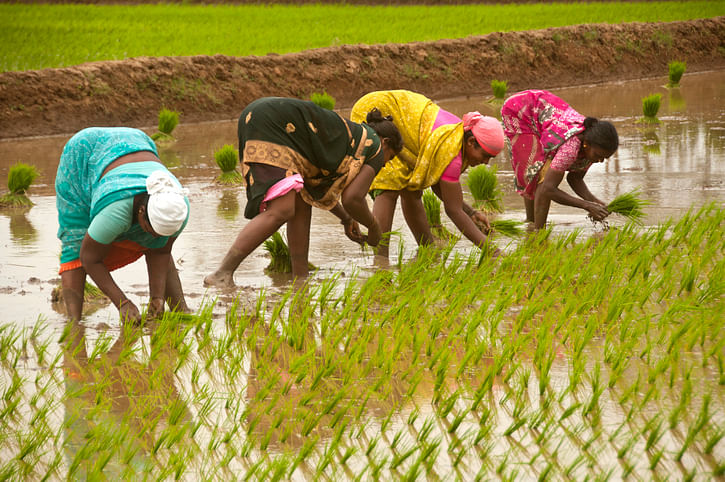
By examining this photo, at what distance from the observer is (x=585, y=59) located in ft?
54.1

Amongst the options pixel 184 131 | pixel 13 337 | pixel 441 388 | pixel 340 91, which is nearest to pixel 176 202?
pixel 13 337

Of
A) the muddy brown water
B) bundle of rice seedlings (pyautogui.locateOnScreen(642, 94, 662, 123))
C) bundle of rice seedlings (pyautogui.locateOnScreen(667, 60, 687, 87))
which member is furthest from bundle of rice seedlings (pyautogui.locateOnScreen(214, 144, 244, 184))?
bundle of rice seedlings (pyautogui.locateOnScreen(667, 60, 687, 87))

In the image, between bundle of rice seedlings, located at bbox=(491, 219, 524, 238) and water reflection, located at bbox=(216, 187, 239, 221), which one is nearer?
bundle of rice seedlings, located at bbox=(491, 219, 524, 238)

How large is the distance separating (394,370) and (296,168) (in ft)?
5.23

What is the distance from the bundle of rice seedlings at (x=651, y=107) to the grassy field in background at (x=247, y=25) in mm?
6261

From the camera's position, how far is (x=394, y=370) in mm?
3232

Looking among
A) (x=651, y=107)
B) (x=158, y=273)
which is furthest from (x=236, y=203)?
(x=651, y=107)

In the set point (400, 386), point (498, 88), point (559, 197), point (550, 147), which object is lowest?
point (400, 386)

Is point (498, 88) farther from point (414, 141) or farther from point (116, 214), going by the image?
point (116, 214)

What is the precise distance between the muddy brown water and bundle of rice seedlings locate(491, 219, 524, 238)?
98 mm

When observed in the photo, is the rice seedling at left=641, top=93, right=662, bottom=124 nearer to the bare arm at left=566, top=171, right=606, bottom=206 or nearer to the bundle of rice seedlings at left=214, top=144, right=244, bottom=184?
the bare arm at left=566, top=171, right=606, bottom=206

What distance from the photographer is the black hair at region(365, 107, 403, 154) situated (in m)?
4.74

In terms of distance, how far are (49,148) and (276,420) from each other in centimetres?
760

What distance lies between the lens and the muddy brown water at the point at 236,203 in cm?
452
